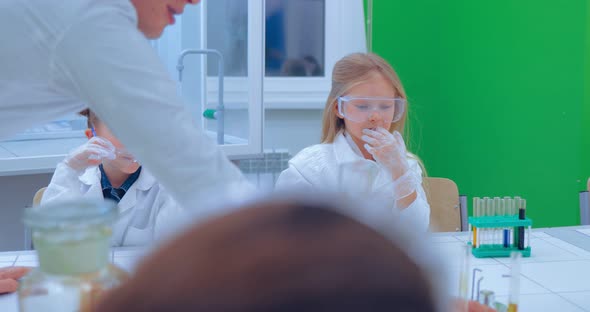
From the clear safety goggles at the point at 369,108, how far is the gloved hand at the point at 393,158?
53 millimetres

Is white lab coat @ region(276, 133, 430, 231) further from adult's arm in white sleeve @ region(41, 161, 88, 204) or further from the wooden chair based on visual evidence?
adult's arm in white sleeve @ region(41, 161, 88, 204)

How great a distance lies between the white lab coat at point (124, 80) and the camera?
1.04 m

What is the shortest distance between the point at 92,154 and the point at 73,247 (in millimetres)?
1422

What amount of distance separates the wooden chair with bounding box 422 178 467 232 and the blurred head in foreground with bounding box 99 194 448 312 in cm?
208

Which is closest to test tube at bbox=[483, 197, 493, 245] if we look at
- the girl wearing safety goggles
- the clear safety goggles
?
the girl wearing safety goggles

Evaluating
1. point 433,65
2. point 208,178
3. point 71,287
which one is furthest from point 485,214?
point 433,65

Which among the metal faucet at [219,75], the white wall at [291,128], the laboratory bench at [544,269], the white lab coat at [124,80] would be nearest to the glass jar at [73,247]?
the white lab coat at [124,80]

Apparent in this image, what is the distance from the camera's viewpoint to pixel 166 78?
1085mm

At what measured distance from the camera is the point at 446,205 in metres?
2.40

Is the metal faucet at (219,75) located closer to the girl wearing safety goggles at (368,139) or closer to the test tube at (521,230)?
the girl wearing safety goggles at (368,139)

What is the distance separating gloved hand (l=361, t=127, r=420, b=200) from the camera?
210cm

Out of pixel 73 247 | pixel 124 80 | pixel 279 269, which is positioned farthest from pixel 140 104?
pixel 279 269

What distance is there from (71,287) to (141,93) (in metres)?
0.54

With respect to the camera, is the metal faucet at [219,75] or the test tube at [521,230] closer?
the test tube at [521,230]
